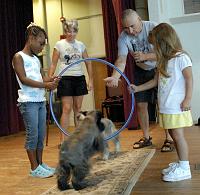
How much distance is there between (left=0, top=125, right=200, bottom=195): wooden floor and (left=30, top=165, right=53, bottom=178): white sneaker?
5cm

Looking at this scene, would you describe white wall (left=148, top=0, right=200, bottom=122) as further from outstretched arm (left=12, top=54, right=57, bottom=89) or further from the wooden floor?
outstretched arm (left=12, top=54, right=57, bottom=89)

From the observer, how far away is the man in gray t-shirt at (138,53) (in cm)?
303

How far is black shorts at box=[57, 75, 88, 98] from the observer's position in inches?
142

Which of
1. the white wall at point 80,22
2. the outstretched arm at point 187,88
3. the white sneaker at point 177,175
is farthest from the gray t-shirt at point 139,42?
the white wall at point 80,22

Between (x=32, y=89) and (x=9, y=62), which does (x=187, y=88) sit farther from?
(x=9, y=62)

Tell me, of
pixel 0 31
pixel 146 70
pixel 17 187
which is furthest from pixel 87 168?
pixel 0 31

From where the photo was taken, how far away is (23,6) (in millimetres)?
6660

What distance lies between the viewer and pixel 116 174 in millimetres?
2521

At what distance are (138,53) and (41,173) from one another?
1.29 meters

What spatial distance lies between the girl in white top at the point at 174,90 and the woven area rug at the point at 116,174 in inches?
11.1

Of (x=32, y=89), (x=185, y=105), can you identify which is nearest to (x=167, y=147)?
(x=185, y=105)

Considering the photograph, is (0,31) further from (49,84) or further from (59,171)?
(59,171)

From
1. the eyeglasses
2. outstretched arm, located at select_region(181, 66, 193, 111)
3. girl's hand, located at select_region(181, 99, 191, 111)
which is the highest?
the eyeglasses

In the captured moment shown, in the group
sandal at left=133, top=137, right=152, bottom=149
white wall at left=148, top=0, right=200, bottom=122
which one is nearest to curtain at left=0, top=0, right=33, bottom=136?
white wall at left=148, top=0, right=200, bottom=122
